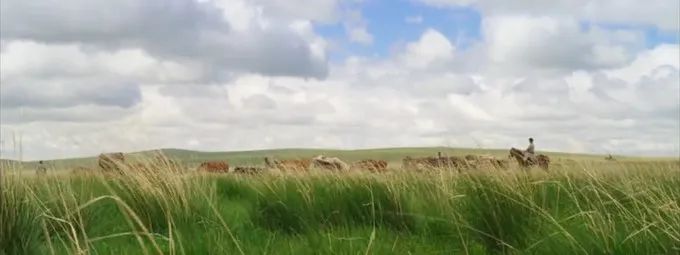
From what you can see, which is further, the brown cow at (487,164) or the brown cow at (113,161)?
the brown cow at (487,164)

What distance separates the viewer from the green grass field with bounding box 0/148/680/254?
3656 mm

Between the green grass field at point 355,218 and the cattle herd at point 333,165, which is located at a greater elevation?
the cattle herd at point 333,165

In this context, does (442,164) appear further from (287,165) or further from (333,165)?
(333,165)

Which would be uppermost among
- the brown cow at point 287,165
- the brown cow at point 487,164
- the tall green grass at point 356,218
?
the brown cow at point 487,164

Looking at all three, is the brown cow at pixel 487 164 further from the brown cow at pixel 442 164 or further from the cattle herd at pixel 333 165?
the brown cow at pixel 442 164

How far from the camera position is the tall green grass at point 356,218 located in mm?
3658

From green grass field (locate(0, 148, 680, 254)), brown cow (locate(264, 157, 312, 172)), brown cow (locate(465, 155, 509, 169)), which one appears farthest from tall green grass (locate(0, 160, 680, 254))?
brown cow (locate(264, 157, 312, 172))

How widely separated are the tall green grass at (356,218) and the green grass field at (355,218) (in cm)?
1

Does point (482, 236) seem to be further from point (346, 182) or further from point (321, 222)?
point (346, 182)

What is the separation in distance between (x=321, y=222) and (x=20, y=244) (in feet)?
8.53

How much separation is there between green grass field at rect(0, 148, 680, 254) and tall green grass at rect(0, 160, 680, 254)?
1 centimetres

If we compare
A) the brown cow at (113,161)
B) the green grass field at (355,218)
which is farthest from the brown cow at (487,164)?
the brown cow at (113,161)

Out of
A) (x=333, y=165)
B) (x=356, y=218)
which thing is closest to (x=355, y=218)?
(x=356, y=218)

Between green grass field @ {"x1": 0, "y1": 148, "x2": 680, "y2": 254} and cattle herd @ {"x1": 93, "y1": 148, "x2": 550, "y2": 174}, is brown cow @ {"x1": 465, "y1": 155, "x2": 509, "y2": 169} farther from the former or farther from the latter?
green grass field @ {"x1": 0, "y1": 148, "x2": 680, "y2": 254}
